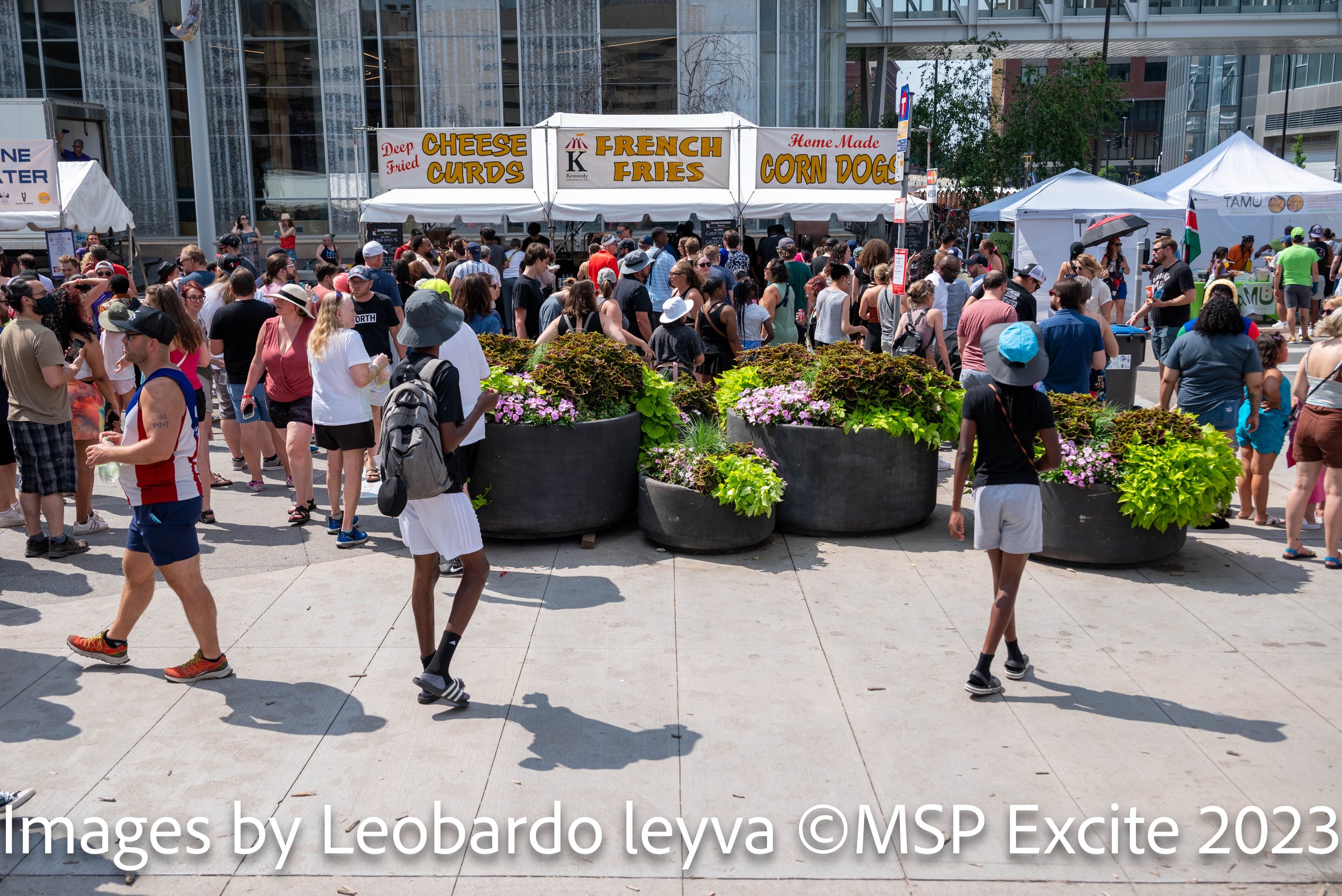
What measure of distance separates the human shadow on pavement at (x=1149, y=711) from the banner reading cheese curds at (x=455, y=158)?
507 inches

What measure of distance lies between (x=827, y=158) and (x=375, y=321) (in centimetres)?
932

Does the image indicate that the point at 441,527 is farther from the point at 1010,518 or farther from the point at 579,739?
the point at 1010,518

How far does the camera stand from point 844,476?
785cm

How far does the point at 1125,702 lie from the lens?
539 centimetres

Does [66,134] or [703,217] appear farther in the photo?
[66,134]

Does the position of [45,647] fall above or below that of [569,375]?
below

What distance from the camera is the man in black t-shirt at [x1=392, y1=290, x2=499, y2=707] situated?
514cm

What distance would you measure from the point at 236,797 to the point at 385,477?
1.47 meters

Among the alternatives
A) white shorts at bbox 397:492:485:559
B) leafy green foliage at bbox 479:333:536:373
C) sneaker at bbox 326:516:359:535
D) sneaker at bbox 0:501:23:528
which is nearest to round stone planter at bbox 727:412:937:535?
leafy green foliage at bbox 479:333:536:373

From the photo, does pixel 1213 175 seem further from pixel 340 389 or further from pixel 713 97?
pixel 340 389

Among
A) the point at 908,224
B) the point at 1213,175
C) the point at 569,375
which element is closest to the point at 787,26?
the point at 908,224

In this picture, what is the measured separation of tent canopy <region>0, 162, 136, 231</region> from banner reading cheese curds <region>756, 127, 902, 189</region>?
10.0m

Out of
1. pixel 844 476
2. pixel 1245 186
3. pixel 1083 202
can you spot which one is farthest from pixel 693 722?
pixel 1245 186

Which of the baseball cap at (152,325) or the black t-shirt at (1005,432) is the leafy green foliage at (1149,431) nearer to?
the black t-shirt at (1005,432)
